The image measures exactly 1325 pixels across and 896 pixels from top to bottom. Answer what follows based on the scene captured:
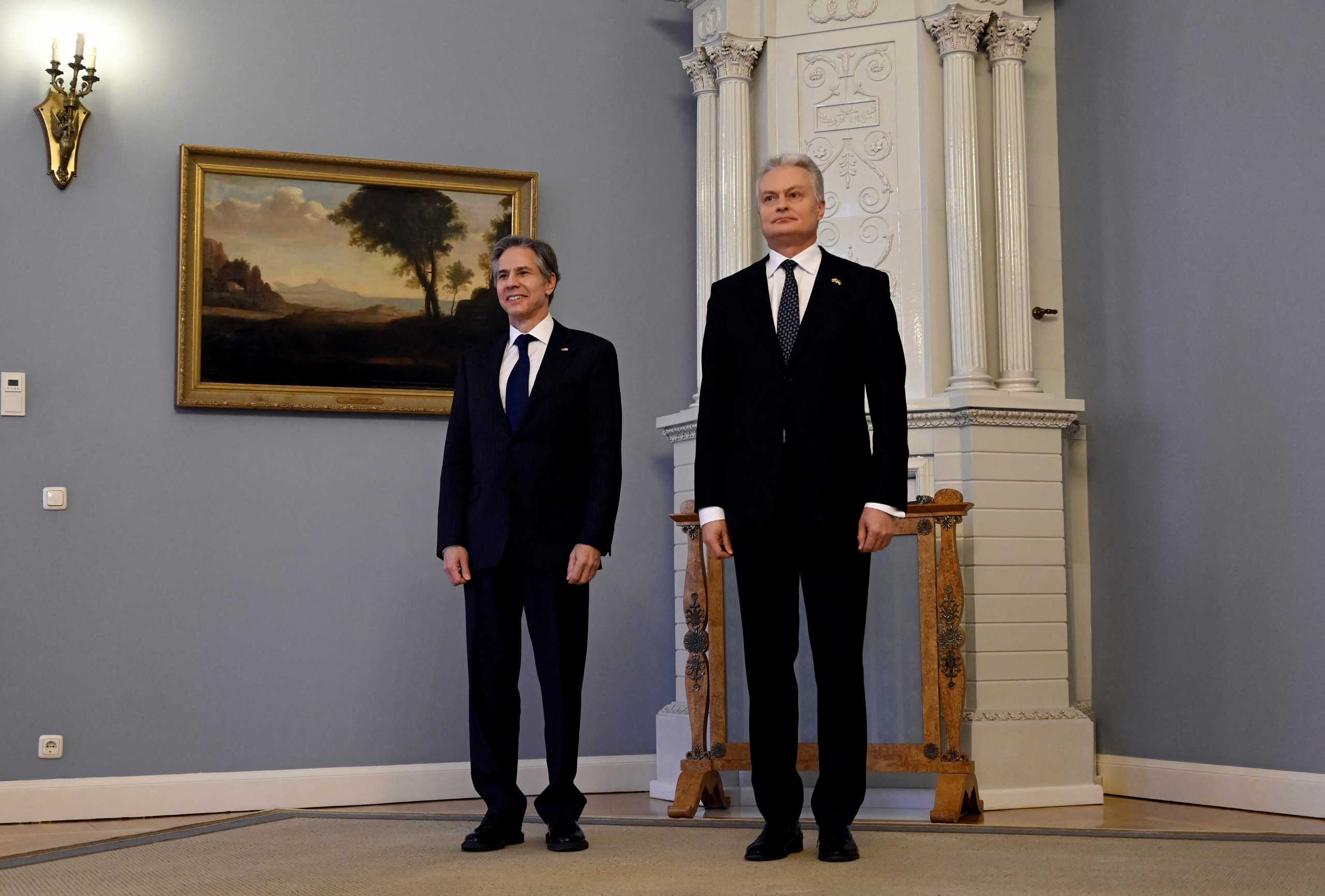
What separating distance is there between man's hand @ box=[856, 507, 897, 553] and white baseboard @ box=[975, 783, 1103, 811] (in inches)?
66.5

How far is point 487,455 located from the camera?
3.17m

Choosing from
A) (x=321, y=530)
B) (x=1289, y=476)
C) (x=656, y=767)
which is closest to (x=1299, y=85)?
(x=1289, y=476)

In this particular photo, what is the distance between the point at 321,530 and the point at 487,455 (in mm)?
1572

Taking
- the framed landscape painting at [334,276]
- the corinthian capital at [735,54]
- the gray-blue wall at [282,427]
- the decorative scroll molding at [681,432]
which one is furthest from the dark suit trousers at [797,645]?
the corinthian capital at [735,54]

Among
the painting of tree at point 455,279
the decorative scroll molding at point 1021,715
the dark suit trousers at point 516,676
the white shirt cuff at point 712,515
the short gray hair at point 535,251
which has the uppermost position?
the painting of tree at point 455,279

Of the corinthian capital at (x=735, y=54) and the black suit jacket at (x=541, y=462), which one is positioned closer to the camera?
the black suit jacket at (x=541, y=462)

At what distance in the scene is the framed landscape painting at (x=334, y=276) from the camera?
446cm

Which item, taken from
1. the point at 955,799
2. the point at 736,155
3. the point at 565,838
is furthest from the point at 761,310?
the point at 736,155

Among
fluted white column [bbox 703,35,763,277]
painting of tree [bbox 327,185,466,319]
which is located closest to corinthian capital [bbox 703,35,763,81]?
fluted white column [bbox 703,35,763,277]

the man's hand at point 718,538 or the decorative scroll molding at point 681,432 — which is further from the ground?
the decorative scroll molding at point 681,432

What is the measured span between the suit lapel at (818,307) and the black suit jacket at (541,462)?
1.74 ft

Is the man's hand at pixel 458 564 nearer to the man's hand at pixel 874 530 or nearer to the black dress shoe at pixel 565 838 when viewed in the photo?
the black dress shoe at pixel 565 838

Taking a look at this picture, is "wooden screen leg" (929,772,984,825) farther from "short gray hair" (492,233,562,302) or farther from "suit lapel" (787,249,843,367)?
"short gray hair" (492,233,562,302)

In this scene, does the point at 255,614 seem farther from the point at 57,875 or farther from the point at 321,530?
the point at 57,875
